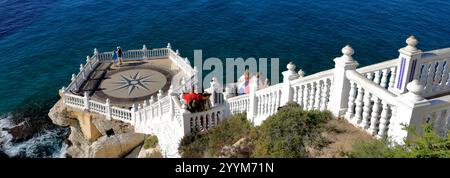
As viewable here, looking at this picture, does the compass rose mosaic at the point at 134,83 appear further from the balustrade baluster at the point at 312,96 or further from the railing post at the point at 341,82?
the railing post at the point at 341,82

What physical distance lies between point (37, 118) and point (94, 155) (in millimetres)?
10291

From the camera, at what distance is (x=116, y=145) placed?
20.5 meters

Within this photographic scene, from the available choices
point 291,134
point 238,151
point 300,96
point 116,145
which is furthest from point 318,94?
point 116,145

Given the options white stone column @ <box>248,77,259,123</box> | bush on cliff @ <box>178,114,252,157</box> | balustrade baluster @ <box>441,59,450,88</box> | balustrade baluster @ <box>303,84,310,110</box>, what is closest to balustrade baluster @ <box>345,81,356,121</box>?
balustrade baluster @ <box>303,84,310,110</box>

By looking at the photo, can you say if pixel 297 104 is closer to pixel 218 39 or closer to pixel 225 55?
pixel 225 55

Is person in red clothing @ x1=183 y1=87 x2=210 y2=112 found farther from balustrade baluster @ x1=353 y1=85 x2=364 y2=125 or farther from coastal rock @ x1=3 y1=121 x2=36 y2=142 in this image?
coastal rock @ x1=3 y1=121 x2=36 y2=142

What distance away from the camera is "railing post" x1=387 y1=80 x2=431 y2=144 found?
29.0 ft

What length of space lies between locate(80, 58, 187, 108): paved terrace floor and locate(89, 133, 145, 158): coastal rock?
9.47 feet

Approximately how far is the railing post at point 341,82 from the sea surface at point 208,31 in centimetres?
1955

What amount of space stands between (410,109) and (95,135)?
18.8 metres

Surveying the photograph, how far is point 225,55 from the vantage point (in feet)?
113

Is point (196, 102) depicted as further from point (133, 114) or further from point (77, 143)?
point (77, 143)

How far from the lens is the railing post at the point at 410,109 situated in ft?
29.0
